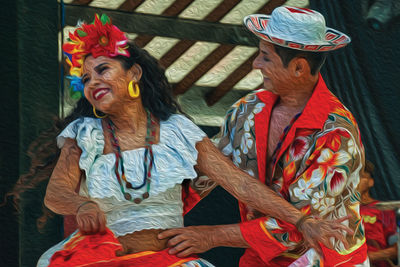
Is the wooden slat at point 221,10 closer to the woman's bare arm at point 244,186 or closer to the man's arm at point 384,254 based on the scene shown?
the woman's bare arm at point 244,186

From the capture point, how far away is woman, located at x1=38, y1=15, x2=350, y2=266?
362cm

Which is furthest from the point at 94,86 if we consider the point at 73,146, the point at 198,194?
the point at 198,194

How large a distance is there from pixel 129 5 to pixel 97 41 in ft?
2.33

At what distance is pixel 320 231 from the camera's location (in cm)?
357

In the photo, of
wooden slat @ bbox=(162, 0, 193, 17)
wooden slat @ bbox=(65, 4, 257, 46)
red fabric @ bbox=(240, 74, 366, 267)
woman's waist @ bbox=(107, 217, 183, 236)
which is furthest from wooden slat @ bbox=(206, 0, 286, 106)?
woman's waist @ bbox=(107, 217, 183, 236)

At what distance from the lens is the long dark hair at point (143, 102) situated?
376cm

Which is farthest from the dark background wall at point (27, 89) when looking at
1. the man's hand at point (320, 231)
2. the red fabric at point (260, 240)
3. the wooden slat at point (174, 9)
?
the man's hand at point (320, 231)

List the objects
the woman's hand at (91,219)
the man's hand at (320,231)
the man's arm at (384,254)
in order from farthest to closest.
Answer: the man's arm at (384,254)
the man's hand at (320,231)
the woman's hand at (91,219)

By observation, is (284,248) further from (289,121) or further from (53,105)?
(53,105)

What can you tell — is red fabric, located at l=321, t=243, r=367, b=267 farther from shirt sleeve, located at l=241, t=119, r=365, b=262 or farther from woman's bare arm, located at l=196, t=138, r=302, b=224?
woman's bare arm, located at l=196, t=138, r=302, b=224

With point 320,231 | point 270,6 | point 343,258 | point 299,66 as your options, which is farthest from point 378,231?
point 270,6

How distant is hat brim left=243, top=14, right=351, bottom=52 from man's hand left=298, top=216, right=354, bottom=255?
0.65 metres

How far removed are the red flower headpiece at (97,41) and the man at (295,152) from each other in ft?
1.79

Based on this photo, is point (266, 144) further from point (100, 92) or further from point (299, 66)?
point (100, 92)
